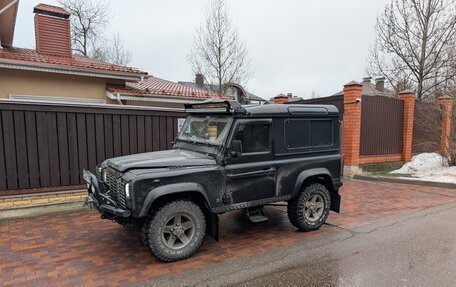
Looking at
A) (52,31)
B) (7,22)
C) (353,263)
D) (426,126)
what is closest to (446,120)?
(426,126)

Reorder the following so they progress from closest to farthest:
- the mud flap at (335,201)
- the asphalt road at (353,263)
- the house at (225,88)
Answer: the asphalt road at (353,263), the mud flap at (335,201), the house at (225,88)

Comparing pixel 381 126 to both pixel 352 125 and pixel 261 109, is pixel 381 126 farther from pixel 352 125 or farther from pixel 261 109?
pixel 261 109

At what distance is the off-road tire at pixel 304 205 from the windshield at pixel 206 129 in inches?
66.6

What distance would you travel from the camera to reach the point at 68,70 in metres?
8.38

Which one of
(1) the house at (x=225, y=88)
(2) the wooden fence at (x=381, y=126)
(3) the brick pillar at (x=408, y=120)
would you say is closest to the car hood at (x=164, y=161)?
(2) the wooden fence at (x=381, y=126)

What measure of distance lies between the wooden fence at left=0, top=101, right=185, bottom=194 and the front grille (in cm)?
249

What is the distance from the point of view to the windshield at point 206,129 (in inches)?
175

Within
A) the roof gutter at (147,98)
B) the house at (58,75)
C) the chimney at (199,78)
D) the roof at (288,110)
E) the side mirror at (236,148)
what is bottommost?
the side mirror at (236,148)

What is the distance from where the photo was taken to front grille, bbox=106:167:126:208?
3.78m

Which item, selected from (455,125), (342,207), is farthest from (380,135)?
(342,207)

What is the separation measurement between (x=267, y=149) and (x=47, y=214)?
15.2ft

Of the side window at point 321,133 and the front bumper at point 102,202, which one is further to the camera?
the side window at point 321,133

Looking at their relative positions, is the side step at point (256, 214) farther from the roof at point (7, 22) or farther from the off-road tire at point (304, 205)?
the roof at point (7, 22)

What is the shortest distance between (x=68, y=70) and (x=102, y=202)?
5822mm
